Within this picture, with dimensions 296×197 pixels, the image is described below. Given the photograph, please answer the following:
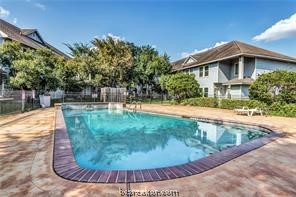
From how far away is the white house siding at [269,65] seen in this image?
71.8 feet

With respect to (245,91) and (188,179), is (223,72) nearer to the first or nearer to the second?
(245,91)

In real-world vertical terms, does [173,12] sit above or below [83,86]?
above

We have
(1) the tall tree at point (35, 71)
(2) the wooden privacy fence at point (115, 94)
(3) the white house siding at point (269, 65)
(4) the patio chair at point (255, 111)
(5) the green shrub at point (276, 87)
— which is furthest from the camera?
(2) the wooden privacy fence at point (115, 94)

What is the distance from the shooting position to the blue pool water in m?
6.72

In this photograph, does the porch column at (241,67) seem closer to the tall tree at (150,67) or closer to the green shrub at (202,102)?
the green shrub at (202,102)

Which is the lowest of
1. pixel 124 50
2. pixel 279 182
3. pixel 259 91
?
pixel 279 182

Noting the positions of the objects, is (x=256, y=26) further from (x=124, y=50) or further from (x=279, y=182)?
(x=279, y=182)

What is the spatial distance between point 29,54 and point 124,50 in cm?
1161

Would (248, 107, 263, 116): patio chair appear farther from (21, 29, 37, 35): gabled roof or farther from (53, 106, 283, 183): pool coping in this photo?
(21, 29, 37, 35): gabled roof

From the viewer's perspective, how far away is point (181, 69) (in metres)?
30.5

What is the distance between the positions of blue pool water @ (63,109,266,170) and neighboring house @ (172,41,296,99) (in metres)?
10.7

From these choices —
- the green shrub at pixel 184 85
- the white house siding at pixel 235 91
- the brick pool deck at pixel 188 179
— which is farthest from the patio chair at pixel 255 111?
the brick pool deck at pixel 188 179

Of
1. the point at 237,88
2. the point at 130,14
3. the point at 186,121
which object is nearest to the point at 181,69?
the point at 237,88

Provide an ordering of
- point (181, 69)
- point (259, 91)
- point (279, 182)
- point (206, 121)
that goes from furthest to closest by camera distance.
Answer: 1. point (181, 69)
2. point (259, 91)
3. point (206, 121)
4. point (279, 182)
